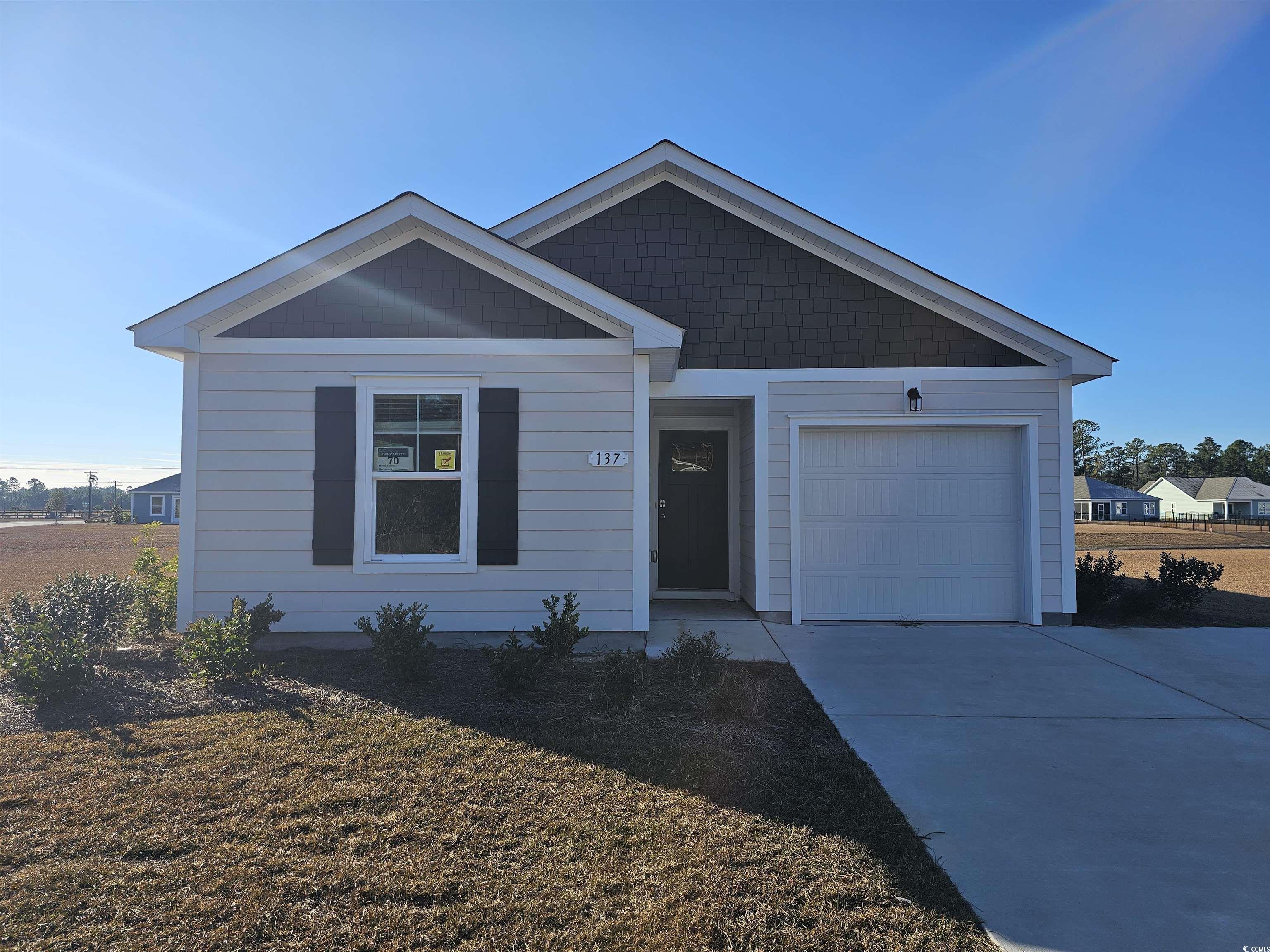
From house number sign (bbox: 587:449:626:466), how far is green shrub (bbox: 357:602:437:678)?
→ 2.08m

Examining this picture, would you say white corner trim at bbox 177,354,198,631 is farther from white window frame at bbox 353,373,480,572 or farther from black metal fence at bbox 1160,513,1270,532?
black metal fence at bbox 1160,513,1270,532

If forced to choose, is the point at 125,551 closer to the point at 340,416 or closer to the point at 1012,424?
the point at 340,416

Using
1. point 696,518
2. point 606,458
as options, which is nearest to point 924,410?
point 696,518

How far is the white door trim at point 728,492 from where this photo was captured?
8703mm

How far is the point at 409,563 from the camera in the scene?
6.16 metres

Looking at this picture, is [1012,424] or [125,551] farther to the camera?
[125,551]

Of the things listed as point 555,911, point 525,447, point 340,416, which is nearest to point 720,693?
point 555,911

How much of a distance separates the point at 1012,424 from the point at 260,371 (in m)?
7.80

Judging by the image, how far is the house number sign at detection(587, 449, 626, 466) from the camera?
20.5 feet

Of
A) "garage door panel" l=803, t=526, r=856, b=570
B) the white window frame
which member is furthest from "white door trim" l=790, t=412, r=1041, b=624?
the white window frame

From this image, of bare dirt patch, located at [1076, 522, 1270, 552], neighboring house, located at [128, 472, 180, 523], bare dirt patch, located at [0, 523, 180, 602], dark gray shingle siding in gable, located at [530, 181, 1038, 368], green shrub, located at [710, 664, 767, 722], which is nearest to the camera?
green shrub, located at [710, 664, 767, 722]

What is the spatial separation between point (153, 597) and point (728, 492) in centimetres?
646

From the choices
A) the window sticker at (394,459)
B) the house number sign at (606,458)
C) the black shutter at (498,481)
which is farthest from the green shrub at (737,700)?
the window sticker at (394,459)

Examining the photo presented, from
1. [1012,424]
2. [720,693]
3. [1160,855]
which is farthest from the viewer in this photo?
[1012,424]
